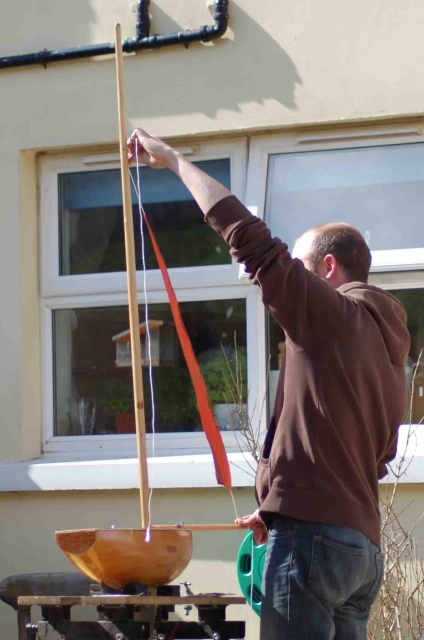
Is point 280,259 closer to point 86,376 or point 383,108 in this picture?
point 383,108

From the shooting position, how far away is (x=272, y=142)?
439 centimetres

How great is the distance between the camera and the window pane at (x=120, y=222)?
450 centimetres

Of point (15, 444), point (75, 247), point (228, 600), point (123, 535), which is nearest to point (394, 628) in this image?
point (228, 600)

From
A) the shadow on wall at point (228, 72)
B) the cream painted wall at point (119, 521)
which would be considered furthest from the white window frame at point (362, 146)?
the cream painted wall at point (119, 521)

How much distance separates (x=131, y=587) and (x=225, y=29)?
247 centimetres

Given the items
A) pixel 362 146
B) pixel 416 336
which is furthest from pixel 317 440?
pixel 362 146

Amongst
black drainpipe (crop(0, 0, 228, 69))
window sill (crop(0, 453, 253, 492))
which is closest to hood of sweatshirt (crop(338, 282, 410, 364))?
window sill (crop(0, 453, 253, 492))

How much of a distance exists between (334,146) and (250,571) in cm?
177

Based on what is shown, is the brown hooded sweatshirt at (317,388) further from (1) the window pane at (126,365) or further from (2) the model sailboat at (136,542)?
(1) the window pane at (126,365)

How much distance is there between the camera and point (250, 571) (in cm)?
359

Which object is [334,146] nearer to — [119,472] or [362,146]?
[362,146]

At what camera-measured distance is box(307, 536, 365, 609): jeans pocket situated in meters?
2.29

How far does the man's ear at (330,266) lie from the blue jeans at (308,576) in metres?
0.60

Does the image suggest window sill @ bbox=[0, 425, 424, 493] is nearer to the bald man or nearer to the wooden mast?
the wooden mast
